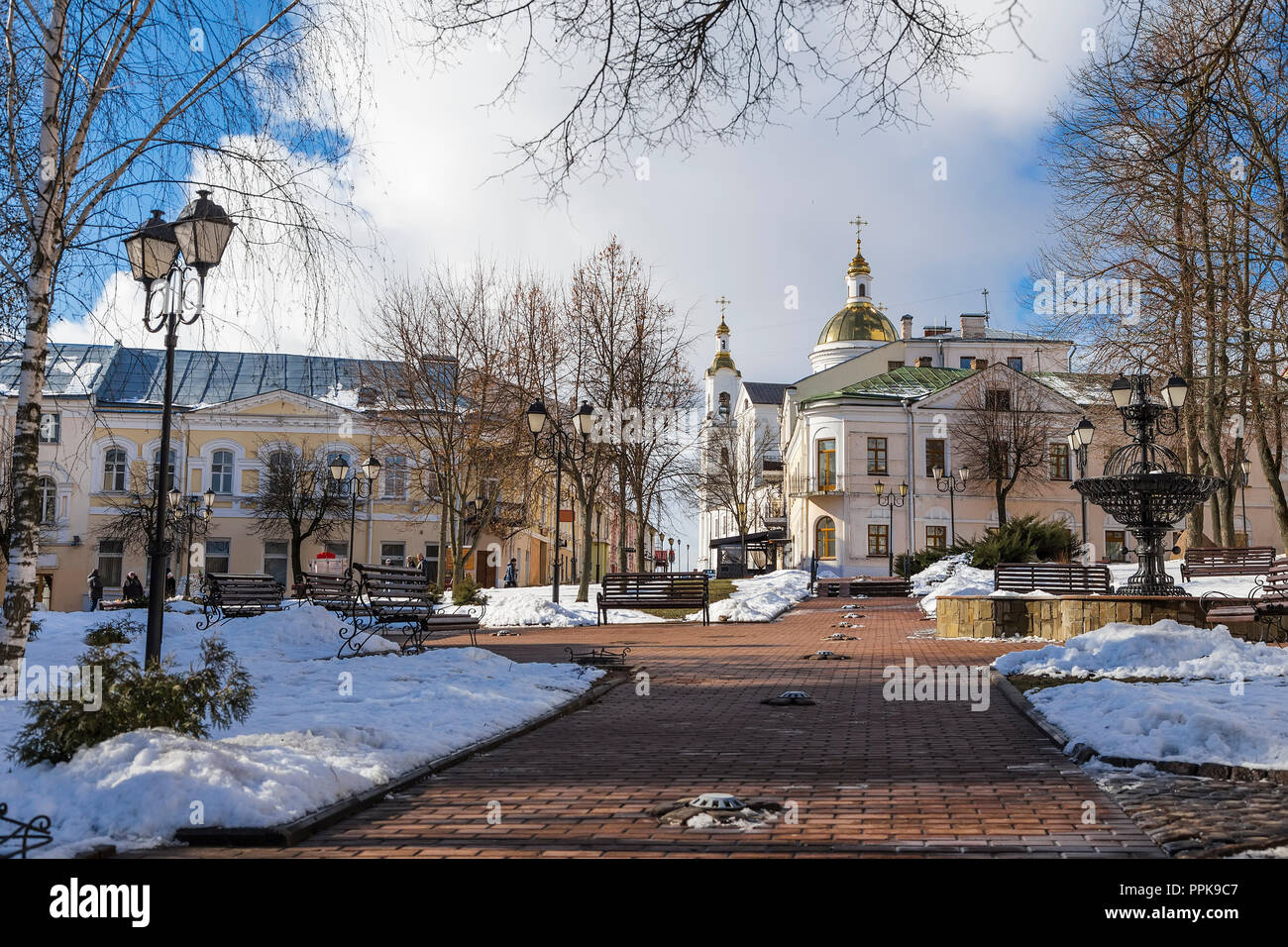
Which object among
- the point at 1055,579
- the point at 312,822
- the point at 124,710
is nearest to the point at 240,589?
the point at 1055,579

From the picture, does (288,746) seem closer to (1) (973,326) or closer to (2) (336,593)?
(2) (336,593)

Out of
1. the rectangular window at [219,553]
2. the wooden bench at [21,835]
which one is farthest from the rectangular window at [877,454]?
the wooden bench at [21,835]

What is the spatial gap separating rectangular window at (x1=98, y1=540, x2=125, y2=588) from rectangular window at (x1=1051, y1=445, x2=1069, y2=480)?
46.3 metres

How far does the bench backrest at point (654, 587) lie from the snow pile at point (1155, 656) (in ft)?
36.6

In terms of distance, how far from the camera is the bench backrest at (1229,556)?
23516 millimetres

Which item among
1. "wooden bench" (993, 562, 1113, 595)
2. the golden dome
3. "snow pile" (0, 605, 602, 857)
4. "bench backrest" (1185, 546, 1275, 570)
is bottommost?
"snow pile" (0, 605, 602, 857)

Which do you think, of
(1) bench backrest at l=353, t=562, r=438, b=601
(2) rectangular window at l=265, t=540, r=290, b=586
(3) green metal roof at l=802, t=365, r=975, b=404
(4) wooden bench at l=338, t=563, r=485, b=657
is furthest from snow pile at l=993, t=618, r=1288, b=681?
(2) rectangular window at l=265, t=540, r=290, b=586

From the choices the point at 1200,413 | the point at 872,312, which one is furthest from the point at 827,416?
the point at 1200,413

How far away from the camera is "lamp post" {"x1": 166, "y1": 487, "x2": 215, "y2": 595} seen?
38031 mm

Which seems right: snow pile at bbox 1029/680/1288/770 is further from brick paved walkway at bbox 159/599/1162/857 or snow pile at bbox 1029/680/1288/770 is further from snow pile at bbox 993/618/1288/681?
snow pile at bbox 993/618/1288/681

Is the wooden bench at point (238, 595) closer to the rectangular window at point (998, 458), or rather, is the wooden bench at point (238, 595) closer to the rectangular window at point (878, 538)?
the rectangular window at point (878, 538)
